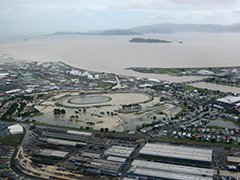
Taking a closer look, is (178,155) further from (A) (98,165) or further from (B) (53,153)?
(B) (53,153)

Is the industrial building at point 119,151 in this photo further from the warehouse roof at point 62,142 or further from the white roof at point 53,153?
the white roof at point 53,153

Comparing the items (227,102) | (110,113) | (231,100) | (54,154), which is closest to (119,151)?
(54,154)

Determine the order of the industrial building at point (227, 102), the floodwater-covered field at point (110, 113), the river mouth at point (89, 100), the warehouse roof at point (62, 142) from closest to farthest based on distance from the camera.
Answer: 1. the warehouse roof at point (62, 142)
2. the floodwater-covered field at point (110, 113)
3. the industrial building at point (227, 102)
4. the river mouth at point (89, 100)

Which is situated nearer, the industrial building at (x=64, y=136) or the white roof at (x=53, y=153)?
the white roof at (x=53, y=153)

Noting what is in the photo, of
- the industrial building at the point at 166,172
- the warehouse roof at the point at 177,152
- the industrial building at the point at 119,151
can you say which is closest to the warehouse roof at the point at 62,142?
the industrial building at the point at 119,151

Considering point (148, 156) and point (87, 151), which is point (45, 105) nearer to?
point (87, 151)

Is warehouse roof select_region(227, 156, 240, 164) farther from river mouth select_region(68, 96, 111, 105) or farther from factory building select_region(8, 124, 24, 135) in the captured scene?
river mouth select_region(68, 96, 111, 105)

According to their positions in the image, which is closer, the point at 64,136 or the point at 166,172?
the point at 166,172
